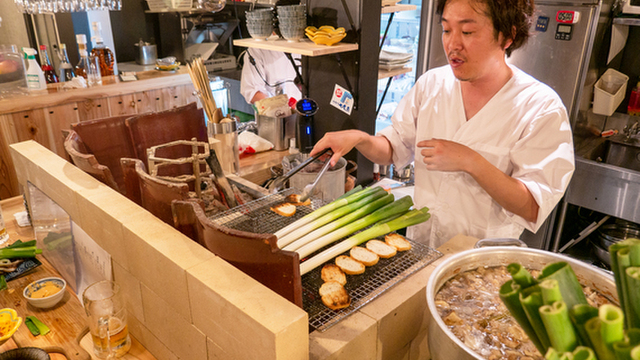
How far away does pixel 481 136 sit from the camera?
68.7 inches

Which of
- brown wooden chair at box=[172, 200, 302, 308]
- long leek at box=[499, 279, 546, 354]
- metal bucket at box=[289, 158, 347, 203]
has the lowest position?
metal bucket at box=[289, 158, 347, 203]

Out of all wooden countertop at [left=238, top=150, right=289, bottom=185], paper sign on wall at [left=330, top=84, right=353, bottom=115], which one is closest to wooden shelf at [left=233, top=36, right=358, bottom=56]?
paper sign on wall at [left=330, top=84, right=353, bottom=115]

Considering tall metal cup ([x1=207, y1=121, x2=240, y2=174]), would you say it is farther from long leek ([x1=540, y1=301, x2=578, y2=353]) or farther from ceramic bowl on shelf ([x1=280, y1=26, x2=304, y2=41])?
long leek ([x1=540, y1=301, x2=578, y2=353])

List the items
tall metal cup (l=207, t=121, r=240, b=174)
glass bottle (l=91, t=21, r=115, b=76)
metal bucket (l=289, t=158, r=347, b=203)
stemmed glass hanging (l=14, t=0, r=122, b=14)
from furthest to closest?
glass bottle (l=91, t=21, r=115, b=76)
stemmed glass hanging (l=14, t=0, r=122, b=14)
tall metal cup (l=207, t=121, r=240, b=174)
metal bucket (l=289, t=158, r=347, b=203)

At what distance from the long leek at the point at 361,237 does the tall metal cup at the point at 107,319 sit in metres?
0.52

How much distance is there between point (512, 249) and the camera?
1.01 m

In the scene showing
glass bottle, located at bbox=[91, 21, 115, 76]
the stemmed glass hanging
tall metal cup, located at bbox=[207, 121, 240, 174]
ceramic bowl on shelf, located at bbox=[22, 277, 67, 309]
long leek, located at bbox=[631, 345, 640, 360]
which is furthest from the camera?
glass bottle, located at bbox=[91, 21, 115, 76]

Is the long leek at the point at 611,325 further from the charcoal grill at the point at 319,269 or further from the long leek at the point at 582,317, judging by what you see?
→ the charcoal grill at the point at 319,269

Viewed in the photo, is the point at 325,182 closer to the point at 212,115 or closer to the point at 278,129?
the point at 212,115

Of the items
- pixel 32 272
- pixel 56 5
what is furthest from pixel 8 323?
pixel 56 5

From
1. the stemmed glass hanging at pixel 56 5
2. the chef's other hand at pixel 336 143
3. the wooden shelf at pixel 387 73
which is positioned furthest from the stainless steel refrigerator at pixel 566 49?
the stemmed glass hanging at pixel 56 5

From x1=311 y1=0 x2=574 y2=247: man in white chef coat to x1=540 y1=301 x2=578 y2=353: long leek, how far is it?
1.01 metres

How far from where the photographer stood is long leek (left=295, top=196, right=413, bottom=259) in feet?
4.25

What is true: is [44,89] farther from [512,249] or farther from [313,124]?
[512,249]
